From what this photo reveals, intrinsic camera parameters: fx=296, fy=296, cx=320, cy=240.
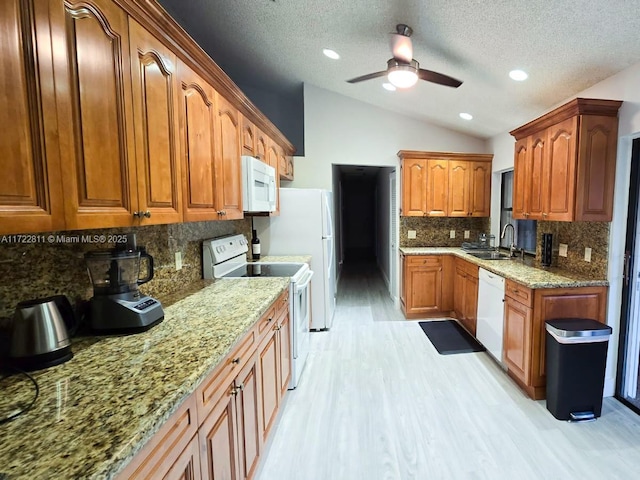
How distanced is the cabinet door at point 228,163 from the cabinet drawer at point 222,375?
2.95 ft

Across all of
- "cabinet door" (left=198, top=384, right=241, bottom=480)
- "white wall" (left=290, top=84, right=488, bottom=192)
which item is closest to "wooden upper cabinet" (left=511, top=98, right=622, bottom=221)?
"white wall" (left=290, top=84, right=488, bottom=192)

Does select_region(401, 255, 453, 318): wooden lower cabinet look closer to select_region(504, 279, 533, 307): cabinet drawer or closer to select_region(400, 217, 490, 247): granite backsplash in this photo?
select_region(400, 217, 490, 247): granite backsplash

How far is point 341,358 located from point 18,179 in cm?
277

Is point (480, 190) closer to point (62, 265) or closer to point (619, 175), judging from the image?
point (619, 175)

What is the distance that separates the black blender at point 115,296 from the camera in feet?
4.08

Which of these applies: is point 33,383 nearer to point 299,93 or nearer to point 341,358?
point 341,358

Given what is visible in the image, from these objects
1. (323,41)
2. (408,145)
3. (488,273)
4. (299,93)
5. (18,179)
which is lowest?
(488,273)

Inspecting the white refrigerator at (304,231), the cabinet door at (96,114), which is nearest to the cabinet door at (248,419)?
the cabinet door at (96,114)

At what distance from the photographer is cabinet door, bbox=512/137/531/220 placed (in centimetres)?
276

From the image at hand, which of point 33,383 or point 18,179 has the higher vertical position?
point 18,179

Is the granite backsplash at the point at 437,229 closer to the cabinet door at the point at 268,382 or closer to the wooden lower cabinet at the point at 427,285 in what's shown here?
the wooden lower cabinet at the point at 427,285

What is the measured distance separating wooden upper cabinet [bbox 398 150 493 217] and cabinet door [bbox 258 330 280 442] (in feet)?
9.31

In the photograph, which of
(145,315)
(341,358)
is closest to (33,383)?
(145,315)

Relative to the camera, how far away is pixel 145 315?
4.25 ft
